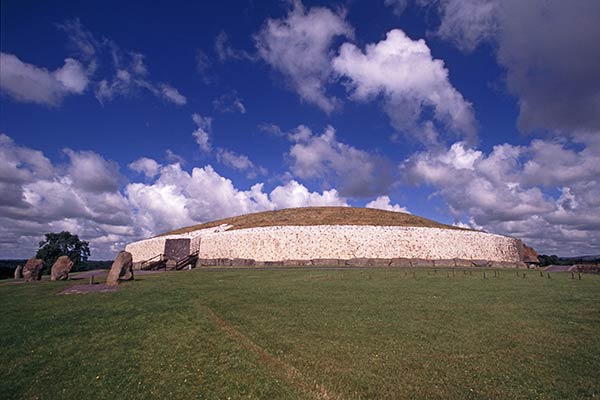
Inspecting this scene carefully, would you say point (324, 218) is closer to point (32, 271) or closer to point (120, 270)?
point (120, 270)

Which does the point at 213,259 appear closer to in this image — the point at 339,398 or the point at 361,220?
the point at 361,220

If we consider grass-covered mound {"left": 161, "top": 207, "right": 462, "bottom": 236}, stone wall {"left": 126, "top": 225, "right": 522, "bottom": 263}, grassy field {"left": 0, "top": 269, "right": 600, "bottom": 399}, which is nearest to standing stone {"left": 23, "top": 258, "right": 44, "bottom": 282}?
grassy field {"left": 0, "top": 269, "right": 600, "bottom": 399}

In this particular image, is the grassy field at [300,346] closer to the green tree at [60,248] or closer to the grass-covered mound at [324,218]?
the grass-covered mound at [324,218]

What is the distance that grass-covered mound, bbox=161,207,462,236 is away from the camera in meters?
50.6

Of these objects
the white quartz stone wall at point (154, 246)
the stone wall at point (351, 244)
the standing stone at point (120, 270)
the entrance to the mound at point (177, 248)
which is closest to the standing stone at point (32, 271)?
the standing stone at point (120, 270)

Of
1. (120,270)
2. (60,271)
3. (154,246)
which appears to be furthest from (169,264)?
(120,270)

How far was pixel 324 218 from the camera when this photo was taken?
175 feet

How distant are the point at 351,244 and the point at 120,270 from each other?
27384mm

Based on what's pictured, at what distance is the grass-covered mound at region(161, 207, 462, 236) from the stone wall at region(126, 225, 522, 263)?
4.66 m

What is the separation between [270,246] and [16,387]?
3595 centimetres

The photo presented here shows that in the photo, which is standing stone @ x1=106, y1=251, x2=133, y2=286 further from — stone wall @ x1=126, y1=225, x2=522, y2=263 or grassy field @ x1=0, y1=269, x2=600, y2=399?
stone wall @ x1=126, y1=225, x2=522, y2=263

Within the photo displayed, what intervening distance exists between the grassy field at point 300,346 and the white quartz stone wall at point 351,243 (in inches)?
997

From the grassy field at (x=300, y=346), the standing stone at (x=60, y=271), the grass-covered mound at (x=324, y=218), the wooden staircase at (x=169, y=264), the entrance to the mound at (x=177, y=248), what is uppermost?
the grass-covered mound at (x=324, y=218)

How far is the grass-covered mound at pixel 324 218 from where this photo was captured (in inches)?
1993
